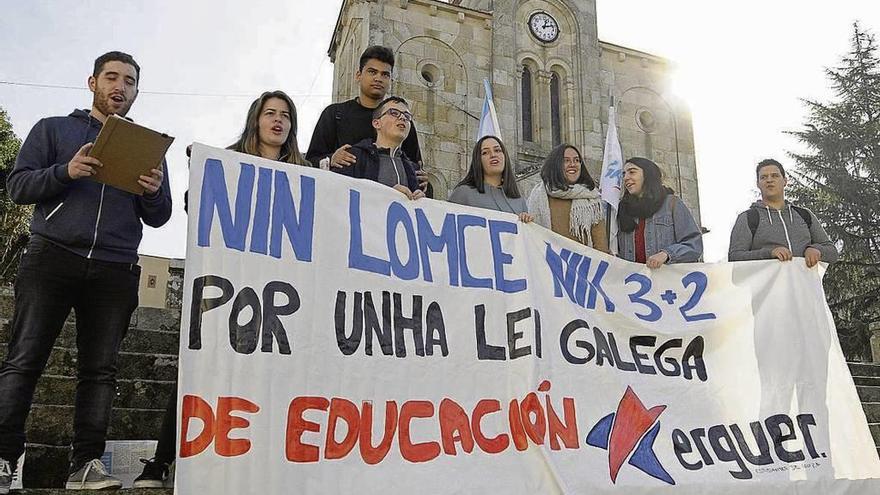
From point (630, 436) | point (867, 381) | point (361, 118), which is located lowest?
point (630, 436)

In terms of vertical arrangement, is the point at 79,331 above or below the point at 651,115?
below

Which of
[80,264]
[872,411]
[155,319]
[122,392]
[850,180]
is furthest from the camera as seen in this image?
[850,180]

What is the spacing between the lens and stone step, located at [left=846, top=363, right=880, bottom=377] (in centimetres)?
711

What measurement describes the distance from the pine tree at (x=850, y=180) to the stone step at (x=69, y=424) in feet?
55.4

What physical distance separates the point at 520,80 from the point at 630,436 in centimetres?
1434

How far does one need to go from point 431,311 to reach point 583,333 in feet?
2.86

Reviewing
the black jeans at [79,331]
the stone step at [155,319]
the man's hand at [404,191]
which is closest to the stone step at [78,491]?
the black jeans at [79,331]

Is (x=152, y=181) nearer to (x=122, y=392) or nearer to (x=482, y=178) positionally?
(x=122, y=392)

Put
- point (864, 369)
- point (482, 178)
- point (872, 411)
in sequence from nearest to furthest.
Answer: point (482, 178) < point (872, 411) < point (864, 369)

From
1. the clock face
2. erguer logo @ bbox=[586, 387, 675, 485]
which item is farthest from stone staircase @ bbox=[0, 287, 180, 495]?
the clock face

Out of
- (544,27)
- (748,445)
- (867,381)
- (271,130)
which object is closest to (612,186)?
(748,445)

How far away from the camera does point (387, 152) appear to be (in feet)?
13.1

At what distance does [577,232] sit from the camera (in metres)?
4.49

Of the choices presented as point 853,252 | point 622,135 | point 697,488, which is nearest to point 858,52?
point 853,252
